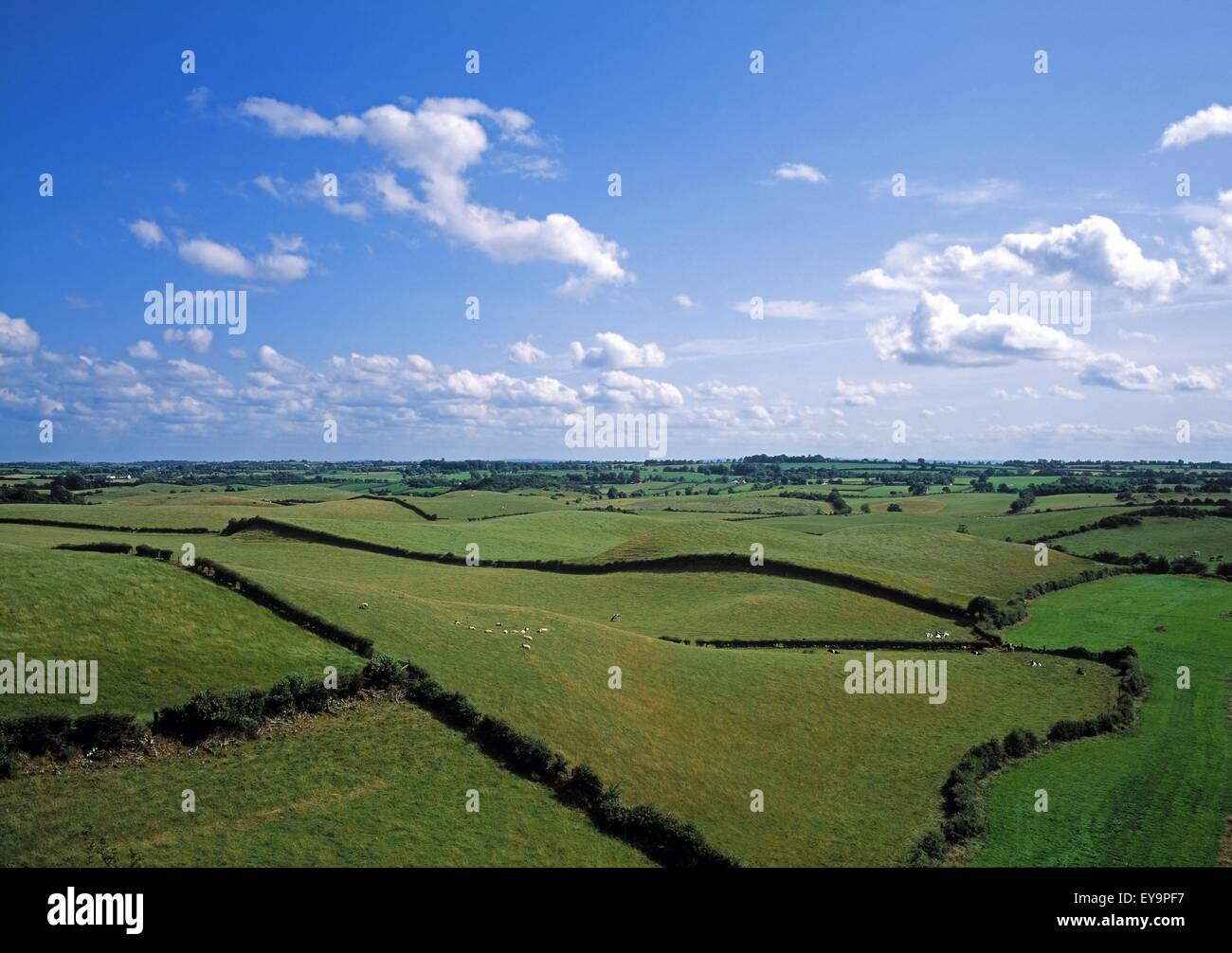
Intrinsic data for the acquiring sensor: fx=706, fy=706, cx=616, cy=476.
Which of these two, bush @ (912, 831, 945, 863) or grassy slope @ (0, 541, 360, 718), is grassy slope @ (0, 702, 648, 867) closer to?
grassy slope @ (0, 541, 360, 718)

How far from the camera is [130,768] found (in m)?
26.9

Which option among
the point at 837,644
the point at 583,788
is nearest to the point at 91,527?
the point at 583,788

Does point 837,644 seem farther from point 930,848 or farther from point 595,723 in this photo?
point 595,723

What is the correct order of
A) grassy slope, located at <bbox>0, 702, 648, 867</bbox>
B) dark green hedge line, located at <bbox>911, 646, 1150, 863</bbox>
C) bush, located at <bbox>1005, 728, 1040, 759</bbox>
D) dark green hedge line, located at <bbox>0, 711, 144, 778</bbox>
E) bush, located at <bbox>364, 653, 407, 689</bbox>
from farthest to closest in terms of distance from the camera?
bush, located at <bbox>1005, 728, 1040, 759</bbox>
bush, located at <bbox>364, 653, 407, 689</bbox>
dark green hedge line, located at <bbox>911, 646, 1150, 863</bbox>
dark green hedge line, located at <bbox>0, 711, 144, 778</bbox>
grassy slope, located at <bbox>0, 702, 648, 867</bbox>

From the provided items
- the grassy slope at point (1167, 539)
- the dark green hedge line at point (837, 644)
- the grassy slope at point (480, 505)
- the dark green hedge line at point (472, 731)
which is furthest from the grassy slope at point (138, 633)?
the grassy slope at point (1167, 539)

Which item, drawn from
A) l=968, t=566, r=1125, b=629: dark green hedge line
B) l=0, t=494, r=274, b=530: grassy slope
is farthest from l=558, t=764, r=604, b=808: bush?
l=0, t=494, r=274, b=530: grassy slope

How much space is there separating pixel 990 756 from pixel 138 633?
149 feet

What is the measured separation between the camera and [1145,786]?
3591 centimetres

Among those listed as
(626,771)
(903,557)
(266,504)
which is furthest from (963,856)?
(266,504)

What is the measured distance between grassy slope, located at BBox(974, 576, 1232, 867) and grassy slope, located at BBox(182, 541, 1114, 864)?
328 cm

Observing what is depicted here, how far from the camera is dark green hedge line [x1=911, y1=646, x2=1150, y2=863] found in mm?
30984
